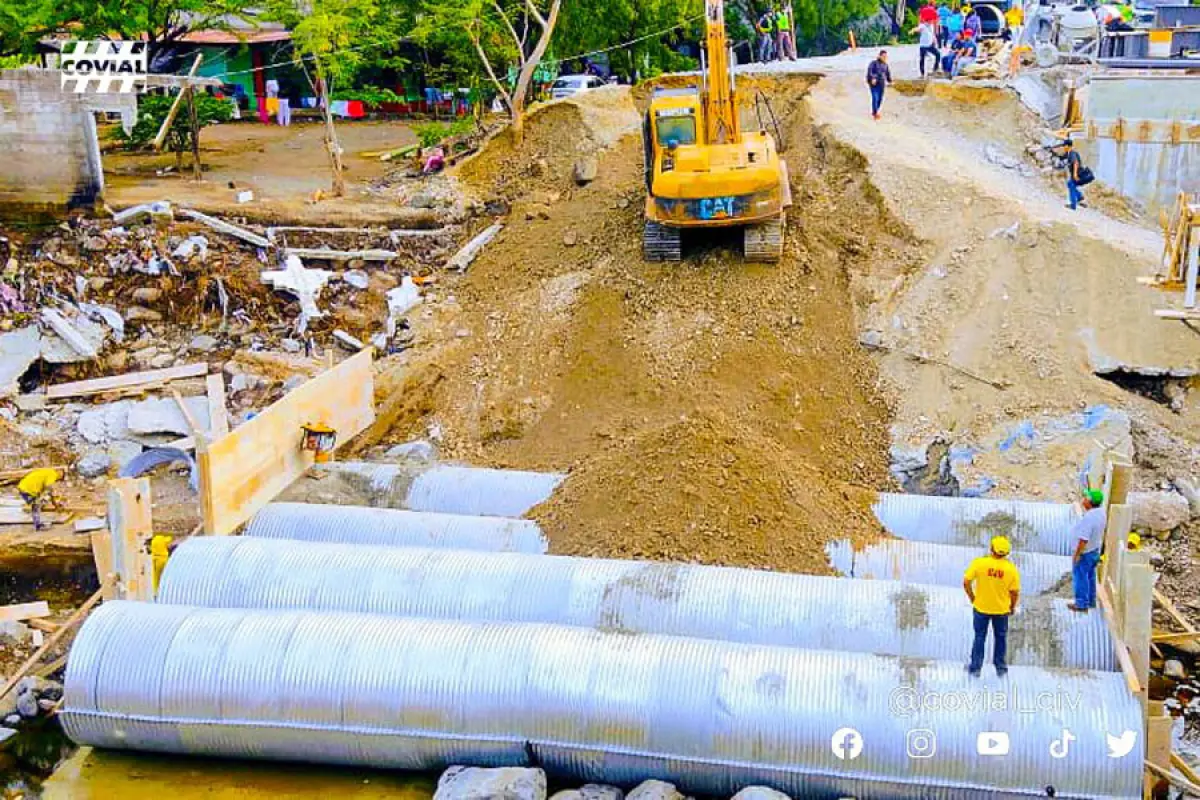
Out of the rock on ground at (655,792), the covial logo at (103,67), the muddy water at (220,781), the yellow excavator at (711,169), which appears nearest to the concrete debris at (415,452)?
the yellow excavator at (711,169)

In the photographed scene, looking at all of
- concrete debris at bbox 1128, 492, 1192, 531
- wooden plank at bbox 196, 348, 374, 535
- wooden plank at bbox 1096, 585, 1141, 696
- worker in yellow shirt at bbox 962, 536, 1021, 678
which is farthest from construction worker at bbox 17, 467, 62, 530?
concrete debris at bbox 1128, 492, 1192, 531

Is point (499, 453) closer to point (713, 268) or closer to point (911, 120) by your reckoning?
point (713, 268)

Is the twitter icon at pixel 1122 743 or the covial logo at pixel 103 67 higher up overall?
the covial logo at pixel 103 67

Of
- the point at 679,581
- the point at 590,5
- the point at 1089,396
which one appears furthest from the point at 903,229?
the point at 590,5

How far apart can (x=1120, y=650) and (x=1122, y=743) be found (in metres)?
0.94

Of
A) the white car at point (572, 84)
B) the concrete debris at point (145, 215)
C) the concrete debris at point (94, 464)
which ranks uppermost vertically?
the white car at point (572, 84)

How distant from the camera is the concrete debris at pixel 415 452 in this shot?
658 inches

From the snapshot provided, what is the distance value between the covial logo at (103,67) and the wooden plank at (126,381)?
638cm

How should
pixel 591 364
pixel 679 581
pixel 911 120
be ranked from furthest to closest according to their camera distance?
pixel 911 120 → pixel 591 364 → pixel 679 581

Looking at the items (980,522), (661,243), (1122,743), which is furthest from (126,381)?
(1122,743)

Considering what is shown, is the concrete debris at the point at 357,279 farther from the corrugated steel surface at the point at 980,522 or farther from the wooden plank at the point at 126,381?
the corrugated steel surface at the point at 980,522

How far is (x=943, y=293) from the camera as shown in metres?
18.6

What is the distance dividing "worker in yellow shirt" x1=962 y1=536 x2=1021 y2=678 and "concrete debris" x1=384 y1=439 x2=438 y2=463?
8.36 meters

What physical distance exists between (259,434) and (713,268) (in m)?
7.96
